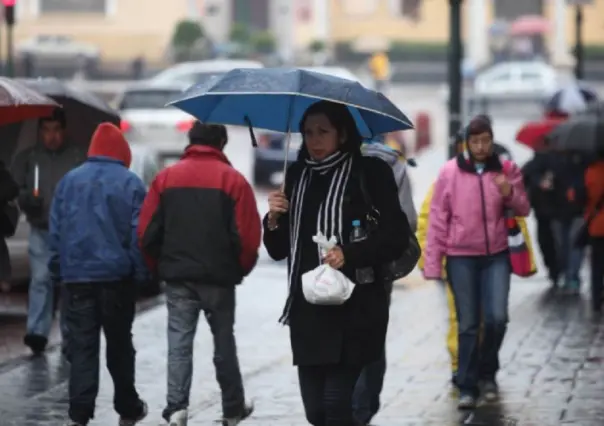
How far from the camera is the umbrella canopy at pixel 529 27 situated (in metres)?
75.9

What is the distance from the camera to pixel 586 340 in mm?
13961

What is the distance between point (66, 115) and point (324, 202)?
5.37 m

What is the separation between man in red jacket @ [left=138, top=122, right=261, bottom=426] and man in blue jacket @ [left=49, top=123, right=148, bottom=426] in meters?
0.29

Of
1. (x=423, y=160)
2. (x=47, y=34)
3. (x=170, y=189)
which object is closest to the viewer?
(x=170, y=189)

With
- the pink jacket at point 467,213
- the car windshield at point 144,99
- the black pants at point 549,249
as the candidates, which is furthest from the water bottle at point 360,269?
the car windshield at point 144,99

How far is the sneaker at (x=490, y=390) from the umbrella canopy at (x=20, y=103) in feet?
10.4

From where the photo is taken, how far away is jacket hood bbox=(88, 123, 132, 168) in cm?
995

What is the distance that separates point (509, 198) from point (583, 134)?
18.3 feet

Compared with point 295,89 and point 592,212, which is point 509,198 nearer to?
point 295,89

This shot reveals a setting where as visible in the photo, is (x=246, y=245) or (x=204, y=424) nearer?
(x=246, y=245)

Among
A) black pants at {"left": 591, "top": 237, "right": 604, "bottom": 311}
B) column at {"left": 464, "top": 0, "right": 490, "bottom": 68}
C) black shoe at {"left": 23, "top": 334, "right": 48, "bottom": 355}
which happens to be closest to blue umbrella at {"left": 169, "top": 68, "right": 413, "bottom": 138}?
black shoe at {"left": 23, "top": 334, "right": 48, "bottom": 355}

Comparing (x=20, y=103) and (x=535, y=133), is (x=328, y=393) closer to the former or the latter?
(x=20, y=103)

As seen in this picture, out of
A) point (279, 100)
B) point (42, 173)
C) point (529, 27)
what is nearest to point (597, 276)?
point (42, 173)

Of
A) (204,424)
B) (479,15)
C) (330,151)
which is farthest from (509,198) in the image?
(479,15)
